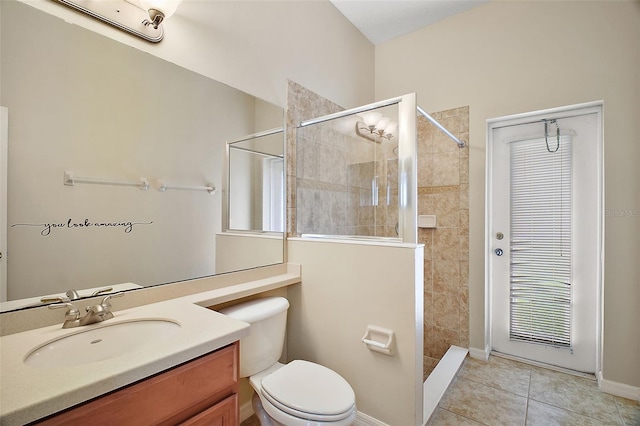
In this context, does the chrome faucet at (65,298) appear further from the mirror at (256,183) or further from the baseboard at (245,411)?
the baseboard at (245,411)

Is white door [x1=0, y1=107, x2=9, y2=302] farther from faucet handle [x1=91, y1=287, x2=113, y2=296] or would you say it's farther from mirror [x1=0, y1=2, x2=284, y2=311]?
faucet handle [x1=91, y1=287, x2=113, y2=296]

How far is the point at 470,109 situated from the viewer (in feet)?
Answer: 8.45

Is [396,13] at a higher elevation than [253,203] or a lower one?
higher

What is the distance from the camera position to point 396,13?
262 cm

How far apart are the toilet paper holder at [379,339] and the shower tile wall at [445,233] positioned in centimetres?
128

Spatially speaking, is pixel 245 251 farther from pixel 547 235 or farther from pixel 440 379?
pixel 547 235

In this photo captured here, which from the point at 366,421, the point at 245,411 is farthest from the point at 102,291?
the point at 366,421

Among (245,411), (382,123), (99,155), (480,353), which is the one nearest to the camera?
(99,155)

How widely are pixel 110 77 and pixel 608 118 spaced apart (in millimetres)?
2942

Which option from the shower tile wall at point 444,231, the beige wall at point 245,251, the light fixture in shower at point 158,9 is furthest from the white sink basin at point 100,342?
the shower tile wall at point 444,231

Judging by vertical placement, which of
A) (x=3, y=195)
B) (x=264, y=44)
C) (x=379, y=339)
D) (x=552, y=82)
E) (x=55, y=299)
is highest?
(x=264, y=44)

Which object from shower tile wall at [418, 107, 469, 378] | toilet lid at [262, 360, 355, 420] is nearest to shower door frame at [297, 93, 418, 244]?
toilet lid at [262, 360, 355, 420]

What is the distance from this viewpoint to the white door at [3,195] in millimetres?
994

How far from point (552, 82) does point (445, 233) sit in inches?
55.2
